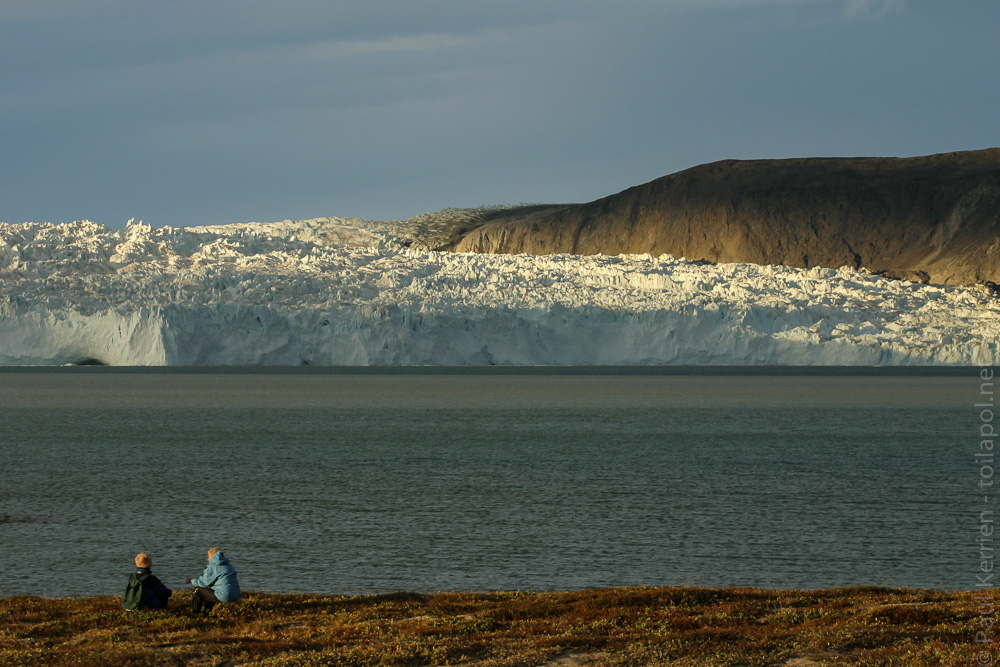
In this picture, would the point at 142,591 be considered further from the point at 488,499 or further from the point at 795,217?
the point at 795,217

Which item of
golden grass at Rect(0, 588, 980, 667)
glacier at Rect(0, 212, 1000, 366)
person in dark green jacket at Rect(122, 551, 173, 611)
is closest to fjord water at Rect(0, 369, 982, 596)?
golden grass at Rect(0, 588, 980, 667)

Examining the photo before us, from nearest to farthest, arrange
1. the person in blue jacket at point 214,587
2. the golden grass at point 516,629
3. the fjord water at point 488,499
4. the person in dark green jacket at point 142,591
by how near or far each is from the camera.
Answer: the golden grass at point 516,629, the person in dark green jacket at point 142,591, the person in blue jacket at point 214,587, the fjord water at point 488,499

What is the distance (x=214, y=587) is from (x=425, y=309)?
50777mm

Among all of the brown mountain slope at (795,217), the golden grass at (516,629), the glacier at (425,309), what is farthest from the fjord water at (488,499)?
the brown mountain slope at (795,217)

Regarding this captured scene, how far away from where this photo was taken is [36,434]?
31594 millimetres

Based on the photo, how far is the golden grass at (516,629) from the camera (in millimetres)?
7711

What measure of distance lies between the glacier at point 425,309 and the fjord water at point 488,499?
17.5 meters

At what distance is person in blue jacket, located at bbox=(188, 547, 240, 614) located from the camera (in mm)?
9289

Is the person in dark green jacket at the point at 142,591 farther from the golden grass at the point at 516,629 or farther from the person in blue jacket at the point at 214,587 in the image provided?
the person in blue jacket at the point at 214,587

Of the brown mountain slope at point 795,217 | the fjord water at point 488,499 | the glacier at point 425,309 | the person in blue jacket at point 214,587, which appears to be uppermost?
the brown mountain slope at point 795,217

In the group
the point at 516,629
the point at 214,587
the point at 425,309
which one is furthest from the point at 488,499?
the point at 425,309

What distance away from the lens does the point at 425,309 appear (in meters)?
60.0

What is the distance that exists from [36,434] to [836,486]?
2340 cm

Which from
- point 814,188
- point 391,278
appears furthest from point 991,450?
point 814,188
